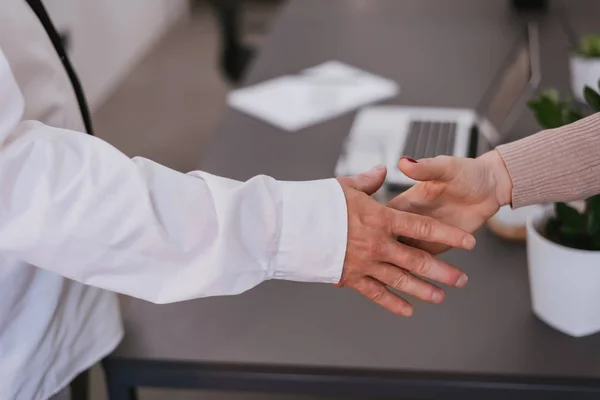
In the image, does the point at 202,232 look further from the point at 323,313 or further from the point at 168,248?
the point at 323,313

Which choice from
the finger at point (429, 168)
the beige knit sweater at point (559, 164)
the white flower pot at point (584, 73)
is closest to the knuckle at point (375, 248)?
the finger at point (429, 168)

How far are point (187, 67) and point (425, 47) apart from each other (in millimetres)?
2274

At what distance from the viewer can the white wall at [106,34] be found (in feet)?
11.2

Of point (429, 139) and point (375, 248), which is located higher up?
point (375, 248)

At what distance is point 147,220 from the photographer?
781 mm

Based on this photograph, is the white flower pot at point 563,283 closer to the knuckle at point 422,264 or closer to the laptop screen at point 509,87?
the knuckle at point 422,264

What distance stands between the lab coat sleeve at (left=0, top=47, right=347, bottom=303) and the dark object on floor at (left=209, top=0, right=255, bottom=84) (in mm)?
1856

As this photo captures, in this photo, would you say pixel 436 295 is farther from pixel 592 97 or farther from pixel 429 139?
pixel 429 139

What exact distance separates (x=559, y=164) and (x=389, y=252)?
0.25 metres

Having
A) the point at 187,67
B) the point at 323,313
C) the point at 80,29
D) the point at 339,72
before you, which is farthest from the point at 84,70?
the point at 323,313

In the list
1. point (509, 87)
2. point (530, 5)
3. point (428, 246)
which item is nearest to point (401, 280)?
point (428, 246)

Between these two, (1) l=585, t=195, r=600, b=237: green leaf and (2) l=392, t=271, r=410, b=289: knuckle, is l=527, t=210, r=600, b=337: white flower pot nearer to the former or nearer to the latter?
(1) l=585, t=195, r=600, b=237: green leaf

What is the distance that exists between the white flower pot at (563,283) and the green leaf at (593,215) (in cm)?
4

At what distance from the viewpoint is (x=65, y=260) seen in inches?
30.5
